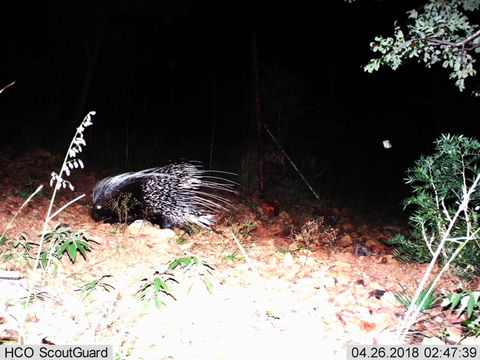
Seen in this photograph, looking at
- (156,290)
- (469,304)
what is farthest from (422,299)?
(156,290)

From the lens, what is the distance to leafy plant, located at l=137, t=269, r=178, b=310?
2356mm

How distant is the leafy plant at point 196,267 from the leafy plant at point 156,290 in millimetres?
100

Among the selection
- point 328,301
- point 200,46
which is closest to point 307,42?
point 200,46

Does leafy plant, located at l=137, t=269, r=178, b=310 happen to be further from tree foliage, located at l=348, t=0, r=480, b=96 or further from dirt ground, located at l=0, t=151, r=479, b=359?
tree foliage, located at l=348, t=0, r=480, b=96

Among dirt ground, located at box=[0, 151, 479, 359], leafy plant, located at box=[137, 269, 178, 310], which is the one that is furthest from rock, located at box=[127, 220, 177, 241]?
leafy plant, located at box=[137, 269, 178, 310]

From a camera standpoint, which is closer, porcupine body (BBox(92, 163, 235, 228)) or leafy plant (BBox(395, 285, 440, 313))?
leafy plant (BBox(395, 285, 440, 313))

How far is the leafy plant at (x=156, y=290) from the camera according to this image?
92.8 inches

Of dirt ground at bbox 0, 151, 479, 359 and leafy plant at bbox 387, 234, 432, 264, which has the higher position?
leafy plant at bbox 387, 234, 432, 264

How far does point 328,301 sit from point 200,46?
1742 cm

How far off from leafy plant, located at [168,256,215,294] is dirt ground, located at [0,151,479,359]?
0.06ft

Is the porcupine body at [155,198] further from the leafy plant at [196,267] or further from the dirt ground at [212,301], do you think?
the leafy plant at [196,267]

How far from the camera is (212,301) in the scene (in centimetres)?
252

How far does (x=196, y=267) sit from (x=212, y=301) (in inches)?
16.1

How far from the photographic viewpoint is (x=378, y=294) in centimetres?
280
